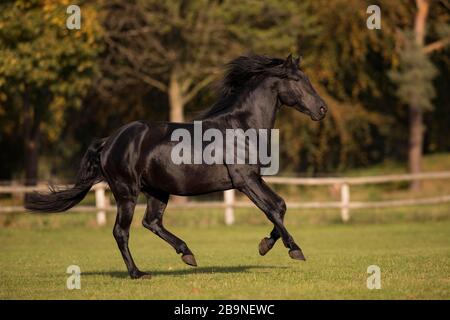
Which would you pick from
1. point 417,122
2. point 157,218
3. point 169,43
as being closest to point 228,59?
point 169,43

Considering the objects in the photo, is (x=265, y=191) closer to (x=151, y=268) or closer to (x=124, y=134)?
(x=124, y=134)

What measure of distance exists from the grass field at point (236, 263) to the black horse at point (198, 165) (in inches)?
28.9

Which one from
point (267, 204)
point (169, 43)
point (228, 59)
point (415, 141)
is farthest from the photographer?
point (415, 141)

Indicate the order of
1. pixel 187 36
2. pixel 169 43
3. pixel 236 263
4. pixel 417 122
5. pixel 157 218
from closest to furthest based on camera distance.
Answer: pixel 157 218, pixel 236 263, pixel 187 36, pixel 169 43, pixel 417 122

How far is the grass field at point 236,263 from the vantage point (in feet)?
27.7

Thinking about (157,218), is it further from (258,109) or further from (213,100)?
(213,100)

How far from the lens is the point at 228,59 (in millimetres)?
26484

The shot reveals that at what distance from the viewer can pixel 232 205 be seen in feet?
69.7

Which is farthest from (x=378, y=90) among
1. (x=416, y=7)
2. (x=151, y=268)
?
(x=151, y=268)

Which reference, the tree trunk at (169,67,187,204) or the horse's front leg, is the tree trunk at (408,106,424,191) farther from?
the horse's front leg

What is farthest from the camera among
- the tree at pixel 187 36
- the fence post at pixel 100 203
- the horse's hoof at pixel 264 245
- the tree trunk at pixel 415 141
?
the tree trunk at pixel 415 141

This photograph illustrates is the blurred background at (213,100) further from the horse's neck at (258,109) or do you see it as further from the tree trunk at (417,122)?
the horse's neck at (258,109)

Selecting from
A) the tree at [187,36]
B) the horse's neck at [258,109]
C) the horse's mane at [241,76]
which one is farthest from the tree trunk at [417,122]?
the horse's neck at [258,109]

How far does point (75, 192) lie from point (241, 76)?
2.59m
